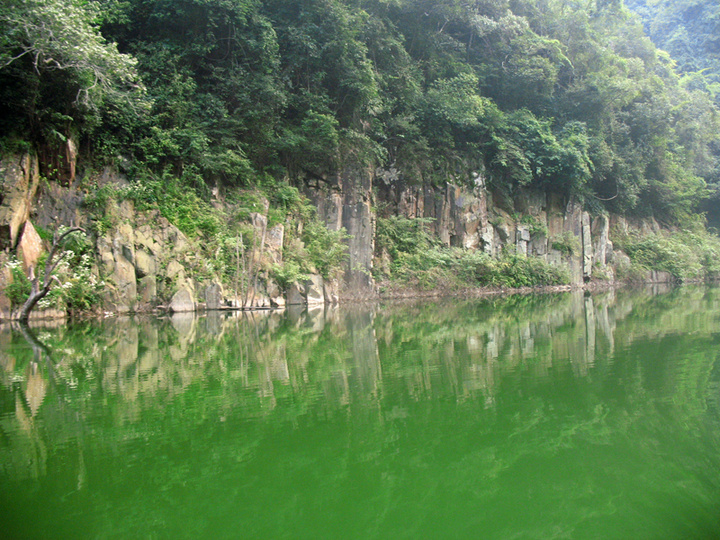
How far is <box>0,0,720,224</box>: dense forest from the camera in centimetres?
1384

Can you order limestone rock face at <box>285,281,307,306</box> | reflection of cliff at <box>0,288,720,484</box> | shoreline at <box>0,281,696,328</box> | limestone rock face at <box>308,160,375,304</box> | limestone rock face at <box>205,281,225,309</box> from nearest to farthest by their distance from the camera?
reflection of cliff at <box>0,288,720,484</box> < shoreline at <box>0,281,696,328</box> < limestone rock face at <box>205,281,225,309</box> < limestone rock face at <box>285,281,307,306</box> < limestone rock face at <box>308,160,375,304</box>

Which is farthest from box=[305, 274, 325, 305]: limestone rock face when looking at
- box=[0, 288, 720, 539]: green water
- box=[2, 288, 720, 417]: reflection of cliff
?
box=[0, 288, 720, 539]: green water

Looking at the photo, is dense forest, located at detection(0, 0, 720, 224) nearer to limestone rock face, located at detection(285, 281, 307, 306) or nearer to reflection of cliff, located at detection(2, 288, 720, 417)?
limestone rock face, located at detection(285, 281, 307, 306)

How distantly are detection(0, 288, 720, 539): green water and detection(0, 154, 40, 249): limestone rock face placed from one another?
673cm

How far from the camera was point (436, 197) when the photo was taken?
2506cm

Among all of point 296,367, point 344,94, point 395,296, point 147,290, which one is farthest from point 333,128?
point 296,367

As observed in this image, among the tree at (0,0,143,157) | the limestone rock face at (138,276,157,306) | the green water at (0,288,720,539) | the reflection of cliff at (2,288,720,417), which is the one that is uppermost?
the tree at (0,0,143,157)

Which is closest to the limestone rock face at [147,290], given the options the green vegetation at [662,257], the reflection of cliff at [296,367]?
the reflection of cliff at [296,367]

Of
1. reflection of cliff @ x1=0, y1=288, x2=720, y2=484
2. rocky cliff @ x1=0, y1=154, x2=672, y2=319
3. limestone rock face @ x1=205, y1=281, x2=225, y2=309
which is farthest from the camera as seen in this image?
limestone rock face @ x1=205, y1=281, x2=225, y2=309

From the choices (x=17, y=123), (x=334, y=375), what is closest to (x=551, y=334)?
(x=334, y=375)

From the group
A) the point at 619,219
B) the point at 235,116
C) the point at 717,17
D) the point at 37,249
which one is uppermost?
the point at 717,17

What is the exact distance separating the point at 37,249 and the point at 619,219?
32.1m

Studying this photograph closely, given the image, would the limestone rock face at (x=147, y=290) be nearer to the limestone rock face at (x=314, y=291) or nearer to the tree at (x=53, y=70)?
the tree at (x=53, y=70)

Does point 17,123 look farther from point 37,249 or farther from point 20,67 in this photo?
point 37,249
